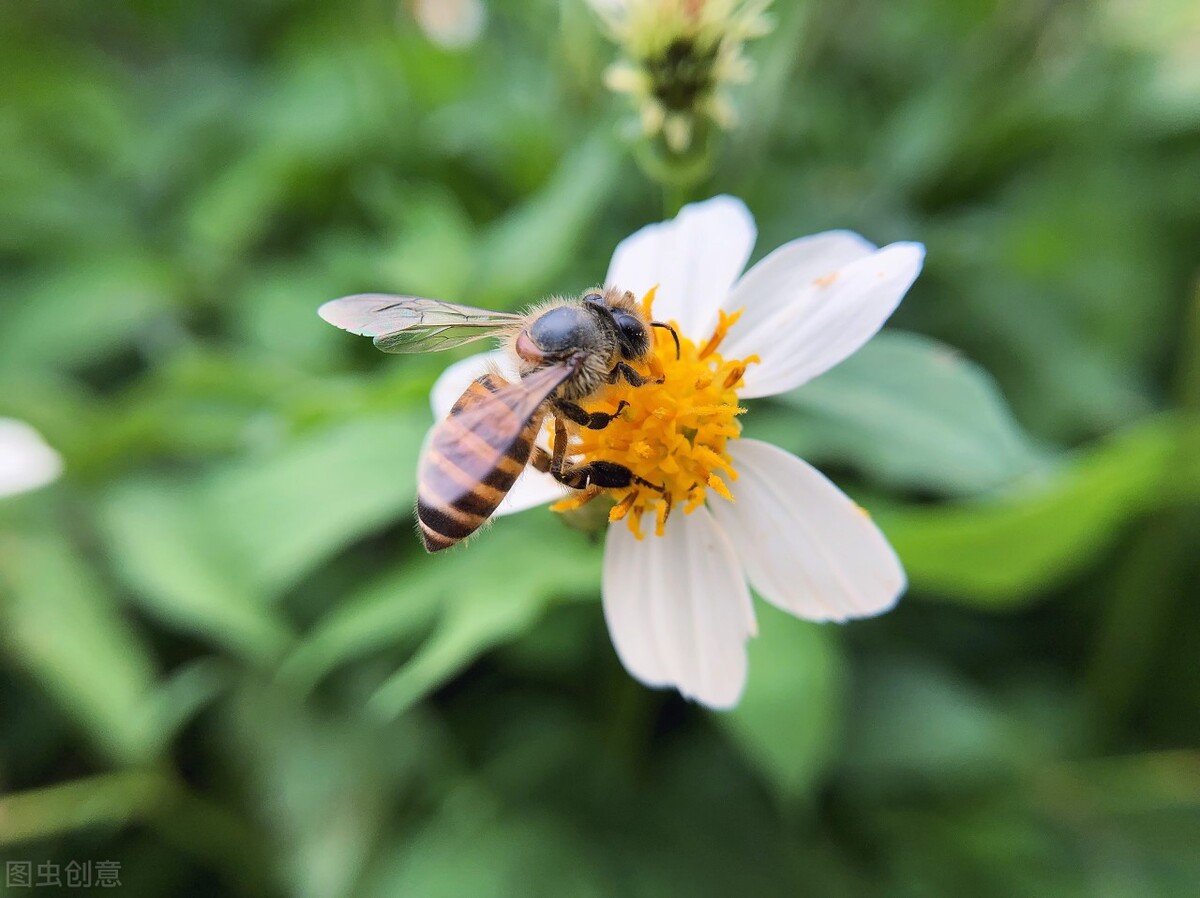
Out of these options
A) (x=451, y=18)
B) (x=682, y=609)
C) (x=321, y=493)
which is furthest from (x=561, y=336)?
(x=451, y=18)

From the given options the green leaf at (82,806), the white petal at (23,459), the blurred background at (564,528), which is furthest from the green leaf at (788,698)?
the white petal at (23,459)

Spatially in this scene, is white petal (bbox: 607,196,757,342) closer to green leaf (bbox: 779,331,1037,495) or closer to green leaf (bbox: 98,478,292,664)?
green leaf (bbox: 779,331,1037,495)

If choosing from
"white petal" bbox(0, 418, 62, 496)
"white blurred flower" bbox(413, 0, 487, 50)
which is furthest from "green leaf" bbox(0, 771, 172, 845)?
"white blurred flower" bbox(413, 0, 487, 50)

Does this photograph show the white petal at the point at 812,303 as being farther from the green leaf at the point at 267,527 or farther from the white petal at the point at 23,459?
the white petal at the point at 23,459

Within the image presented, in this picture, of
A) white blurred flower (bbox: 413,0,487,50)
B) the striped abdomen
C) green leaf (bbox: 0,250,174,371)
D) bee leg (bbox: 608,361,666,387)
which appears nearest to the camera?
the striped abdomen

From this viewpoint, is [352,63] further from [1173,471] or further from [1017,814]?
[1017,814]
